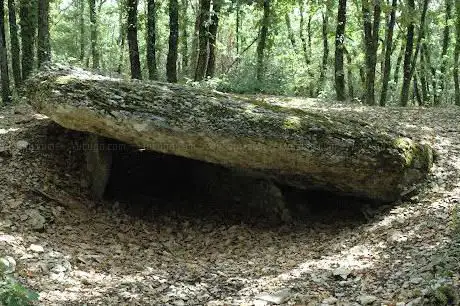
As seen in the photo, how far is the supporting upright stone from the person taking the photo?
7.34m

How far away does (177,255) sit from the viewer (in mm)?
6168

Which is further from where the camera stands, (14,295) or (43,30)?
(43,30)

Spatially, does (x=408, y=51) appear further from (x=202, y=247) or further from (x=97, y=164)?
(x=97, y=164)

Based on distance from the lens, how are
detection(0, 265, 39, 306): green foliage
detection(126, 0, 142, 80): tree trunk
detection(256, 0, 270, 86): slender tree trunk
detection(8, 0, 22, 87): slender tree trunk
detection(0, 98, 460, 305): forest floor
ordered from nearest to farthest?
detection(0, 265, 39, 306): green foliage
detection(0, 98, 460, 305): forest floor
detection(126, 0, 142, 80): tree trunk
detection(8, 0, 22, 87): slender tree trunk
detection(256, 0, 270, 86): slender tree trunk

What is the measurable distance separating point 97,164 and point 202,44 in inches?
289

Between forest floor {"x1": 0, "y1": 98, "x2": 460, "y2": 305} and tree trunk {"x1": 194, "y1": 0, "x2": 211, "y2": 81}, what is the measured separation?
20.7 ft

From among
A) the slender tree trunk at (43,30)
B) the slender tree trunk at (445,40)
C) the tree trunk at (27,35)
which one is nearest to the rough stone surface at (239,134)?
the slender tree trunk at (43,30)

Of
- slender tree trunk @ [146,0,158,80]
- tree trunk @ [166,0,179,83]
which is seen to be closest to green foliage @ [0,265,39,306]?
tree trunk @ [166,0,179,83]

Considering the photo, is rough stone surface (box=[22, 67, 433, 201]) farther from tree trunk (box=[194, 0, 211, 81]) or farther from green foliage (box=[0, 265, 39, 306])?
tree trunk (box=[194, 0, 211, 81])

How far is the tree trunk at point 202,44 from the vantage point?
1350 centimetres

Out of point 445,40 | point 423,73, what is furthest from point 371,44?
point 423,73

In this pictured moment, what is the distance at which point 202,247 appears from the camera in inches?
259

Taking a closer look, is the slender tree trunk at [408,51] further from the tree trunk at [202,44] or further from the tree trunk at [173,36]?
the tree trunk at [173,36]

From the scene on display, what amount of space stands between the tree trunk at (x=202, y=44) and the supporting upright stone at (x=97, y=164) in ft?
22.4
